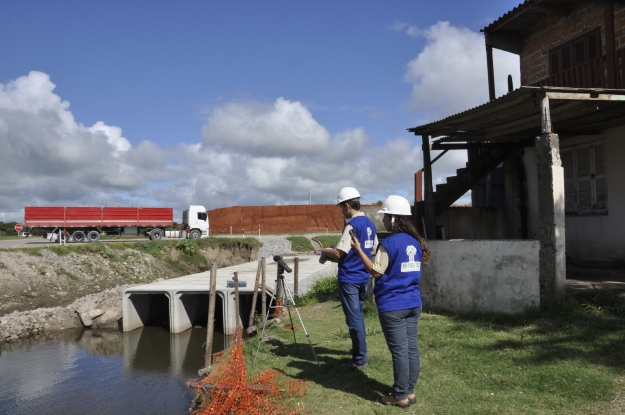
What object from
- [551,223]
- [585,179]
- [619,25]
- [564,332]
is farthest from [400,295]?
[619,25]

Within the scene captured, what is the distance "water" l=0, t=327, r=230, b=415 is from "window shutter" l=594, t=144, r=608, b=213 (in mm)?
8846

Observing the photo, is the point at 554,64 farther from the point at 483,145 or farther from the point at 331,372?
the point at 331,372

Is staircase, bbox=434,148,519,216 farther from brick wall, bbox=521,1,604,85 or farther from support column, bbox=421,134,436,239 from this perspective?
brick wall, bbox=521,1,604,85

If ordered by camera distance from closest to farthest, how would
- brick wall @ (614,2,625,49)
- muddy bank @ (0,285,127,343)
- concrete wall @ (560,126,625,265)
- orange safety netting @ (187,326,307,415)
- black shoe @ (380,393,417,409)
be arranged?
1. black shoe @ (380,393,417,409)
2. orange safety netting @ (187,326,307,415)
3. concrete wall @ (560,126,625,265)
4. brick wall @ (614,2,625,49)
5. muddy bank @ (0,285,127,343)

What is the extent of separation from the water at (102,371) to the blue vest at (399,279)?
13.4 feet

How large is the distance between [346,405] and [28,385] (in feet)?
23.2

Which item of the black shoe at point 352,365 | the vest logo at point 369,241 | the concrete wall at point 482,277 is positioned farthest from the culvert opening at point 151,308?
the vest logo at point 369,241

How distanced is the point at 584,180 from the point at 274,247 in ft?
68.5

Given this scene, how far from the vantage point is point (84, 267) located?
19.7m

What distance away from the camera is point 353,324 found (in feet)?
17.8

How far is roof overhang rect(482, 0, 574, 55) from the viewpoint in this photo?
11594mm

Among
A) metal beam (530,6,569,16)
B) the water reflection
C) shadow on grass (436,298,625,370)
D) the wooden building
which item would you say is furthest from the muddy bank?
metal beam (530,6,569,16)

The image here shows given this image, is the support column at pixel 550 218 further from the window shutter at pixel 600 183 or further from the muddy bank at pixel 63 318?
the muddy bank at pixel 63 318

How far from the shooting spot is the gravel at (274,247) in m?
29.2
